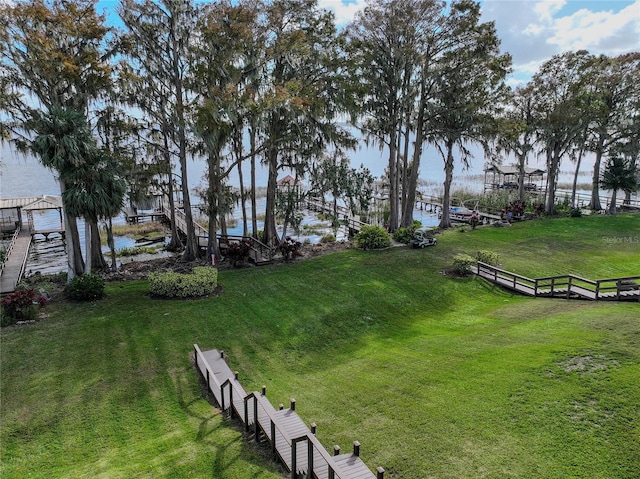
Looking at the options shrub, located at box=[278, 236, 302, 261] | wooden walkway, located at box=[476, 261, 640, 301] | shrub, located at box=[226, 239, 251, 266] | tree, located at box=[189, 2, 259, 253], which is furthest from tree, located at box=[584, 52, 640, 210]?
shrub, located at box=[226, 239, 251, 266]

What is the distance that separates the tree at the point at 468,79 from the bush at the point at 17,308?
2144 centimetres

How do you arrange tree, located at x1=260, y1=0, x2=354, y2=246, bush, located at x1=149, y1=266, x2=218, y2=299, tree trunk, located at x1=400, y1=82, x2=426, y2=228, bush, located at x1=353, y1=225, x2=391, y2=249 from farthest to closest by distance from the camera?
tree trunk, located at x1=400, y1=82, x2=426, y2=228 < bush, located at x1=353, y1=225, x2=391, y2=249 < tree, located at x1=260, y1=0, x2=354, y2=246 < bush, located at x1=149, y1=266, x2=218, y2=299

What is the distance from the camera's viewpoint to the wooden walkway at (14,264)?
1615 centimetres

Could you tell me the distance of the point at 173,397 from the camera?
872 cm

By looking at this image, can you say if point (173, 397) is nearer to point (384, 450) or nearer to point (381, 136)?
point (384, 450)

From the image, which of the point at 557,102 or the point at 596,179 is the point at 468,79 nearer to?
the point at 557,102

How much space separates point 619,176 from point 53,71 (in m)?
37.8

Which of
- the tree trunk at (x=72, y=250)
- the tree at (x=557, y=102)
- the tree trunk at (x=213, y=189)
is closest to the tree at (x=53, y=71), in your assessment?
the tree trunk at (x=72, y=250)

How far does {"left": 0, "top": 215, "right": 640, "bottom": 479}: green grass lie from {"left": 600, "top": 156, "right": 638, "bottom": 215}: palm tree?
24018 mm

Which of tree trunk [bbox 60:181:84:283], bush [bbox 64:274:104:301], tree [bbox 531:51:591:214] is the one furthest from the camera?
tree [bbox 531:51:591:214]

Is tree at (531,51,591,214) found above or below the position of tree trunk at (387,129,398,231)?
above

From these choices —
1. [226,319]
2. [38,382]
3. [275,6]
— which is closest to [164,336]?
[226,319]

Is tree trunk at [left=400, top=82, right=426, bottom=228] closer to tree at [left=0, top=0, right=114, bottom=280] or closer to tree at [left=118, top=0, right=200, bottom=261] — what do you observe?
tree at [left=118, top=0, right=200, bottom=261]

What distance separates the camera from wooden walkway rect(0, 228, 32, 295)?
53.0 ft
